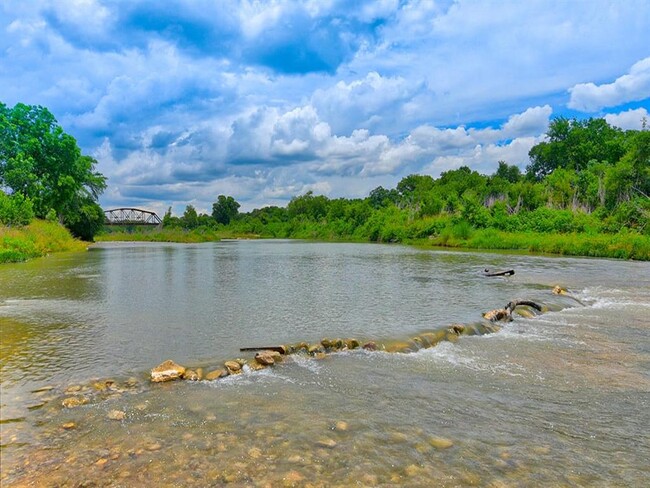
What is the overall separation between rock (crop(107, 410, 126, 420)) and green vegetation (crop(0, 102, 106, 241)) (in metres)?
39.8

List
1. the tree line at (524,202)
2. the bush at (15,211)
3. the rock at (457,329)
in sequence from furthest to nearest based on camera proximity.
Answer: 1. the tree line at (524,202)
2. the bush at (15,211)
3. the rock at (457,329)

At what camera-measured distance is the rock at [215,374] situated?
9076 mm

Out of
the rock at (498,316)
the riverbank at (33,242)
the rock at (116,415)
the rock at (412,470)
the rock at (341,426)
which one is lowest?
the rock at (412,470)

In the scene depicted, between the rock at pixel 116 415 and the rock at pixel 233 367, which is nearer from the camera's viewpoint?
the rock at pixel 116 415

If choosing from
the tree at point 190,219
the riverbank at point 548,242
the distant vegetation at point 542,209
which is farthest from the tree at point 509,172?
the tree at point 190,219

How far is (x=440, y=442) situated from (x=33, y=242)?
43.4m

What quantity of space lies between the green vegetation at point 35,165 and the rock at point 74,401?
3882 cm

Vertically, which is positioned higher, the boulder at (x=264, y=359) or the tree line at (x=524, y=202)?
the tree line at (x=524, y=202)

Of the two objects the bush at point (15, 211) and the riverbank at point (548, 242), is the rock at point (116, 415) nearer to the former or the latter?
the bush at point (15, 211)

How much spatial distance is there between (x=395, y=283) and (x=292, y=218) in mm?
133916

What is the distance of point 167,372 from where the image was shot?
897 cm

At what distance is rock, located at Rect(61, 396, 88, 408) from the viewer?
24.5ft

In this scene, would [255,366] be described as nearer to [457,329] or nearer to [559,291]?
[457,329]

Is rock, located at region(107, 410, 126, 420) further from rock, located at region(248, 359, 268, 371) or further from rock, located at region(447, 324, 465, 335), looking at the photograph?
rock, located at region(447, 324, 465, 335)
